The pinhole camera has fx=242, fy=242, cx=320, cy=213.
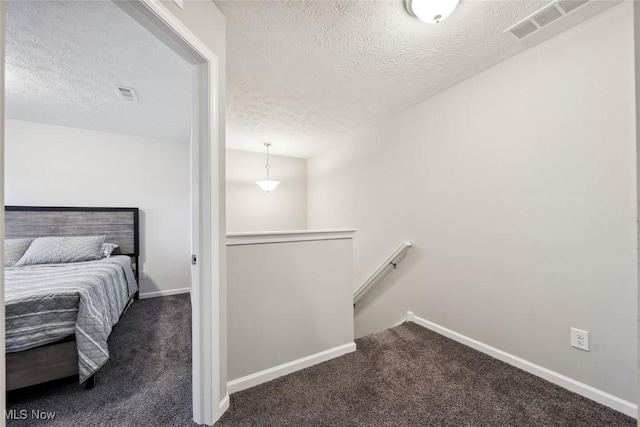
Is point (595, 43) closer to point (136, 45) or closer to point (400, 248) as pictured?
point (400, 248)

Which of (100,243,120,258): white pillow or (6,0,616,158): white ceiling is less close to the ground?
(6,0,616,158): white ceiling

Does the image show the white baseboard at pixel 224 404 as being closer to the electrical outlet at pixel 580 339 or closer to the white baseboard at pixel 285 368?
the white baseboard at pixel 285 368

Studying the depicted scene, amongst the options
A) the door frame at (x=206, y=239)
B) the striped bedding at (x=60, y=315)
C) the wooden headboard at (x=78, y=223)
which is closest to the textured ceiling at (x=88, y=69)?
the door frame at (x=206, y=239)

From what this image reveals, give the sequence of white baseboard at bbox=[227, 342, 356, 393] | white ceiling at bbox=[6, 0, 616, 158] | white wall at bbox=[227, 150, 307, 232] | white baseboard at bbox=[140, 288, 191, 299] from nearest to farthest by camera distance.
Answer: white ceiling at bbox=[6, 0, 616, 158] → white baseboard at bbox=[227, 342, 356, 393] → white baseboard at bbox=[140, 288, 191, 299] → white wall at bbox=[227, 150, 307, 232]

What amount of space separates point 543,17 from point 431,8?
76 cm

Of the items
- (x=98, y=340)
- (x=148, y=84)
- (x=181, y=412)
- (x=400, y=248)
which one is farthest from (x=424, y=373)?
(x=148, y=84)

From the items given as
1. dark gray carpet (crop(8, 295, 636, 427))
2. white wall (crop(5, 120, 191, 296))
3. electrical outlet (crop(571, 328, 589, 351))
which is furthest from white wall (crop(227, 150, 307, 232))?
electrical outlet (crop(571, 328, 589, 351))

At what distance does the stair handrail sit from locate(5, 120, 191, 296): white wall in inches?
106

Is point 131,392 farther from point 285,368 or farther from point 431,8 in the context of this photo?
point 431,8

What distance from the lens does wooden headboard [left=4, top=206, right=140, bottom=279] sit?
287 centimetres

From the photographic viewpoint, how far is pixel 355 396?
4.97ft

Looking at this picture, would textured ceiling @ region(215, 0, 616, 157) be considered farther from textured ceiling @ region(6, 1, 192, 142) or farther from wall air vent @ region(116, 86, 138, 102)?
wall air vent @ region(116, 86, 138, 102)

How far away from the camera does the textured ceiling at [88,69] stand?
4.76 feet

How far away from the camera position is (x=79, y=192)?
126 inches
